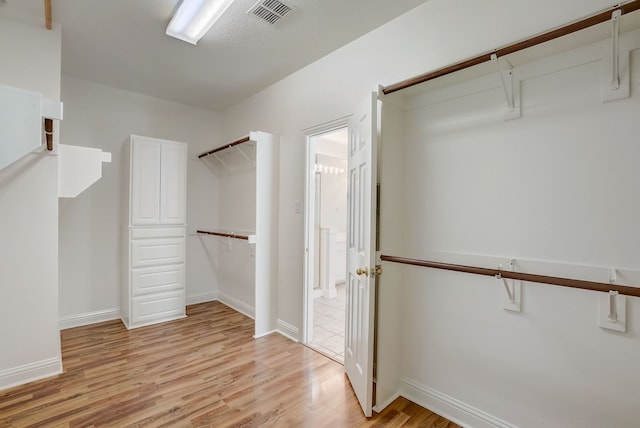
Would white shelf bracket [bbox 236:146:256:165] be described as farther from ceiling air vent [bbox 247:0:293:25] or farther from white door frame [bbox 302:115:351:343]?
ceiling air vent [bbox 247:0:293:25]

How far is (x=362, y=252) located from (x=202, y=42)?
7.27ft

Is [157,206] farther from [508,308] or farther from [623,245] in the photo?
[623,245]

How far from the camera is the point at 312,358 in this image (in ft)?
8.80

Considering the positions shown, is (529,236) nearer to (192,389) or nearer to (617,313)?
(617,313)

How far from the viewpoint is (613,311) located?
135cm

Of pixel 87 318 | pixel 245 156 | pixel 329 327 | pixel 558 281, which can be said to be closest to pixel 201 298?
pixel 87 318

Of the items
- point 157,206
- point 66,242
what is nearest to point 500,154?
point 157,206

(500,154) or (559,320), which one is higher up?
(500,154)

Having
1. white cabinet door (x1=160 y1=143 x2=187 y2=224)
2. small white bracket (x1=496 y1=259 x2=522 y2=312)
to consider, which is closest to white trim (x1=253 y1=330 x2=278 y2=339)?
white cabinet door (x1=160 y1=143 x2=187 y2=224)

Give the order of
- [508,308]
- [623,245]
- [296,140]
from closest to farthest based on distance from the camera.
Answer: [623,245] → [508,308] → [296,140]

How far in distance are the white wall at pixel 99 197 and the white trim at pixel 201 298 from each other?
8 centimetres

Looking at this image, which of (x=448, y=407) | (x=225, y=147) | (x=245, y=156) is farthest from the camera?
(x=245, y=156)

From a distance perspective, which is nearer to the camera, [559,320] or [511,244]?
[559,320]

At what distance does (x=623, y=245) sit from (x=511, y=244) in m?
0.45
